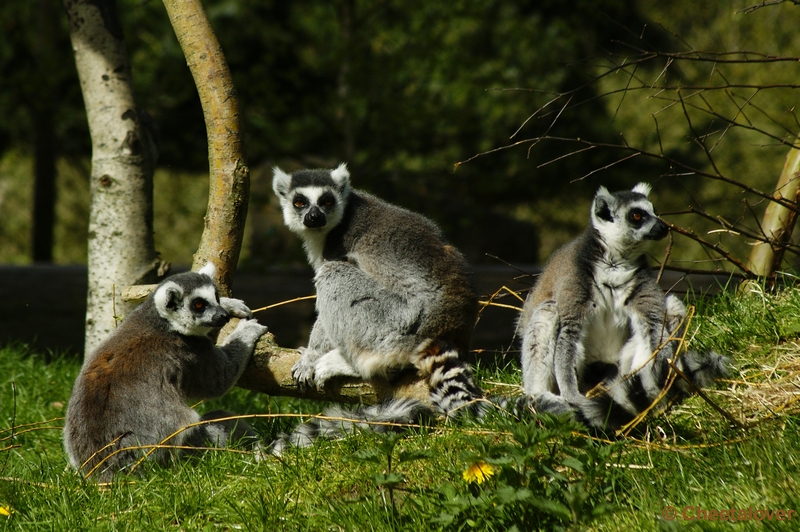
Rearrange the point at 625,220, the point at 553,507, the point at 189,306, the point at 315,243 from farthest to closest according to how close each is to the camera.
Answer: the point at 315,243 < the point at 189,306 < the point at 625,220 < the point at 553,507

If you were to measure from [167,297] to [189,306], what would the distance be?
12 centimetres

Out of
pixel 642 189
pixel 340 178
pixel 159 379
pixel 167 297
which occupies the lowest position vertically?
pixel 159 379

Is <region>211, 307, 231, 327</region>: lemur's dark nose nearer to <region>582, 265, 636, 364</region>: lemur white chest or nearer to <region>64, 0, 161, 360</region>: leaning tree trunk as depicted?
<region>64, 0, 161, 360</region>: leaning tree trunk

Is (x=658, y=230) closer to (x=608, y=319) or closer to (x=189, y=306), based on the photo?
(x=608, y=319)

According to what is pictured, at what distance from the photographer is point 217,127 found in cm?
411

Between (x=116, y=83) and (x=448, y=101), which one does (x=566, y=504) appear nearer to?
(x=116, y=83)

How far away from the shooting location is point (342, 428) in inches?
136

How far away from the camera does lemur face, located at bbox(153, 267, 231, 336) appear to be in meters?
3.78

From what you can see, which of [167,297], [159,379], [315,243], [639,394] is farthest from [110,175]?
[639,394]

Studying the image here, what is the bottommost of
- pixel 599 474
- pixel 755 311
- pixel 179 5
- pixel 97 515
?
pixel 97 515

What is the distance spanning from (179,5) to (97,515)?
2760 mm

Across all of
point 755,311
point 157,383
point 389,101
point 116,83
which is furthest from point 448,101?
point 157,383

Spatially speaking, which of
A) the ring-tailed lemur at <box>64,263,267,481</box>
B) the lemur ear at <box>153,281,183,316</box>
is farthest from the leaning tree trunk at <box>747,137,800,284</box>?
the lemur ear at <box>153,281,183,316</box>

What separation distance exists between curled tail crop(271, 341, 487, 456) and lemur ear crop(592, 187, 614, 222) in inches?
42.4
